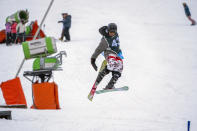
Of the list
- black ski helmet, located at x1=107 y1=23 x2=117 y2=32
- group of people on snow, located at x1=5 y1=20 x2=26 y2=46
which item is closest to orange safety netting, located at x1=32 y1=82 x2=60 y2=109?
black ski helmet, located at x1=107 y1=23 x2=117 y2=32

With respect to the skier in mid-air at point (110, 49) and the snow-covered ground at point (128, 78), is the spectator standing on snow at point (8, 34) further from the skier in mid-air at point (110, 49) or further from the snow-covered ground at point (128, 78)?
the skier in mid-air at point (110, 49)

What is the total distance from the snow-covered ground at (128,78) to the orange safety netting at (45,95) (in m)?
0.18

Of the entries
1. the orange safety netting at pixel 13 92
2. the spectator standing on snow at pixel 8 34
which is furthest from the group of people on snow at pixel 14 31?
the orange safety netting at pixel 13 92

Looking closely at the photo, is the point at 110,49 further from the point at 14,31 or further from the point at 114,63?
the point at 14,31

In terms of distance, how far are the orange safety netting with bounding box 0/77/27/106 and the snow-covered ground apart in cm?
32

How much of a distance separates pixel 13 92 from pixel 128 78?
482 centimetres

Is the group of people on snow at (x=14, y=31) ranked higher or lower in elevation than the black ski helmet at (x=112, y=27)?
higher

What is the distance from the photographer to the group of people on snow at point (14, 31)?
14633 millimetres

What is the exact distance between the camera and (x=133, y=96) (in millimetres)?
9703

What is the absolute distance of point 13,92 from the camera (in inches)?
298

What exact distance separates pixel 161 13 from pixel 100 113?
18.0 meters

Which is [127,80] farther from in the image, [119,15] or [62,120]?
[119,15]

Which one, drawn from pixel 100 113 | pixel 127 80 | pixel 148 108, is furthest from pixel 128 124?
pixel 127 80

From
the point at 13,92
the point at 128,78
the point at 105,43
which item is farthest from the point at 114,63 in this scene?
the point at 128,78
